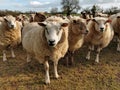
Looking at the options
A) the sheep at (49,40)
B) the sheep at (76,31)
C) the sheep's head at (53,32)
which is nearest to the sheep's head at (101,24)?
the sheep at (76,31)

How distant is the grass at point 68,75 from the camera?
29.0ft

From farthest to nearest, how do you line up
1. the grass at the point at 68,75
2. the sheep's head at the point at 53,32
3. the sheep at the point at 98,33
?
the sheep at the point at 98,33, the grass at the point at 68,75, the sheep's head at the point at 53,32

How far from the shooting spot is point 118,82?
365 inches

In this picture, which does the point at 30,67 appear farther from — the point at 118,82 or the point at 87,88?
the point at 118,82

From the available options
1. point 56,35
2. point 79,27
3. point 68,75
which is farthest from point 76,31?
point 56,35

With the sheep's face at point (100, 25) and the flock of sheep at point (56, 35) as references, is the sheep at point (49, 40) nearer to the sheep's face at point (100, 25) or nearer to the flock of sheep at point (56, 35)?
the flock of sheep at point (56, 35)

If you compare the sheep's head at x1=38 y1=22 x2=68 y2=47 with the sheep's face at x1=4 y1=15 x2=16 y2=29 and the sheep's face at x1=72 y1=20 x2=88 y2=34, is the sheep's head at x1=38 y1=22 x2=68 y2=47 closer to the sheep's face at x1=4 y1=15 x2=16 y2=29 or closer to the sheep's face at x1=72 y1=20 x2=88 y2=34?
the sheep's face at x1=72 y1=20 x2=88 y2=34

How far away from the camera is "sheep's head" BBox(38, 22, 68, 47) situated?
768cm

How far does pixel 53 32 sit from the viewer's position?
307 inches

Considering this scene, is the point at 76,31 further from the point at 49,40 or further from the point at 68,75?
the point at 49,40

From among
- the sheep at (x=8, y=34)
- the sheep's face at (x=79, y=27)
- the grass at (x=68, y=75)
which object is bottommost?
the grass at (x=68, y=75)

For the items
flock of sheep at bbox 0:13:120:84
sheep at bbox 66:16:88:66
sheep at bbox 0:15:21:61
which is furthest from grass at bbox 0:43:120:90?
sheep at bbox 66:16:88:66

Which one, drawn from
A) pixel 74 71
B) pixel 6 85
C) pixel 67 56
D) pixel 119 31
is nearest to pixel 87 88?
pixel 74 71

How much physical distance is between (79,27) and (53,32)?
186cm
